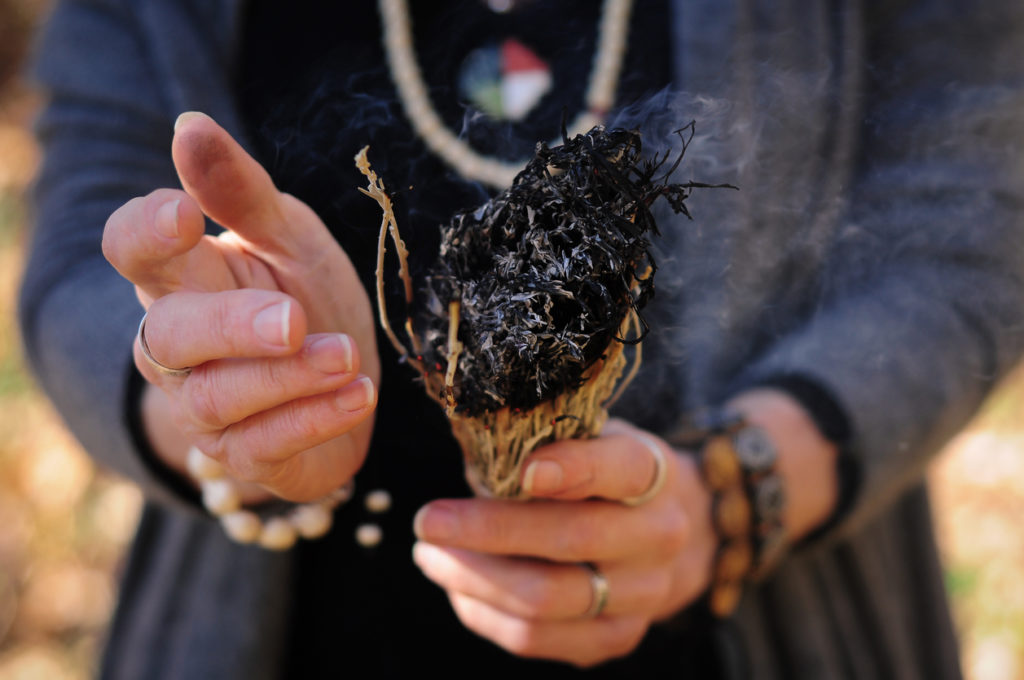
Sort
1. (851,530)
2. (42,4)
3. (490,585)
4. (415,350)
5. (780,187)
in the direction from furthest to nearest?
1. (42,4)
2. (851,530)
3. (780,187)
4. (490,585)
5. (415,350)

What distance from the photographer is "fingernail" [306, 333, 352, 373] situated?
514mm

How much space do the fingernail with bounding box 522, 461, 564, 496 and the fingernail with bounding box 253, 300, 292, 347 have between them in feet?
0.91

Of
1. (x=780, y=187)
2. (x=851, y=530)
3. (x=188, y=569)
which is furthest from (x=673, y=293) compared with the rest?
(x=188, y=569)

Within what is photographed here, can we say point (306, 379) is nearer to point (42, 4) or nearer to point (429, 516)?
point (429, 516)

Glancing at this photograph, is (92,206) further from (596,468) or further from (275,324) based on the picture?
(596,468)

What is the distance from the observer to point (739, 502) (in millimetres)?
949

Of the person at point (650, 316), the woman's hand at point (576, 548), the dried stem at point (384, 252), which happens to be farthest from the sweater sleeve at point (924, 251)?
the dried stem at point (384, 252)

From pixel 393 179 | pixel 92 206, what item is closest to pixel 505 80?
pixel 393 179

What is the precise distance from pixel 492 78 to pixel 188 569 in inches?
35.6

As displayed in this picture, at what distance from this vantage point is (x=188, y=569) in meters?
1.16

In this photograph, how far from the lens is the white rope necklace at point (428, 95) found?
715mm

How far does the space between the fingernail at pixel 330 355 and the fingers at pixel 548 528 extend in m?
0.27

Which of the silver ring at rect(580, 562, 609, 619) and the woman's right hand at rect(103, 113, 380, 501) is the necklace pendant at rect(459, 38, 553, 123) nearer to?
the woman's right hand at rect(103, 113, 380, 501)

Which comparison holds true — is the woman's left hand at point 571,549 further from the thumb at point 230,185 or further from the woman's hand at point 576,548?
the thumb at point 230,185
